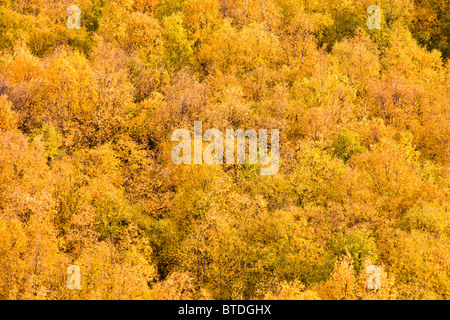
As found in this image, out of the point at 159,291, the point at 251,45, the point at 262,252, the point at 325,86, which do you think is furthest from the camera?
the point at 251,45

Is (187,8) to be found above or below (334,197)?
above

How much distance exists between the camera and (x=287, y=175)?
6644 centimetres

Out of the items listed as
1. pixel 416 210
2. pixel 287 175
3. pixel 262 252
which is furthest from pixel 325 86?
pixel 262 252

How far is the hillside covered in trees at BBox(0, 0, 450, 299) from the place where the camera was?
53688mm

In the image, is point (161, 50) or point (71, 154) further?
point (161, 50)

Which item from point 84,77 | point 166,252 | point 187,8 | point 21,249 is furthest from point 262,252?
point 187,8

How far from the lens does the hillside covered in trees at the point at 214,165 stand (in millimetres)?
53688

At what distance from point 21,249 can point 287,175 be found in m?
30.8

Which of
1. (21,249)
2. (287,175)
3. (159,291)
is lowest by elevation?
(159,291)

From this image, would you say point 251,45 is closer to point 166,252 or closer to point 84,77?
point 84,77

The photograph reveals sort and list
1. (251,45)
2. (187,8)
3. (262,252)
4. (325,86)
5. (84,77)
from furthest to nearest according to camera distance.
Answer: (187,8)
(251,45)
(325,86)
(84,77)
(262,252)

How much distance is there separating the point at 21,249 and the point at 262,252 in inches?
910

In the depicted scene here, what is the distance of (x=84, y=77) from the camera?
71750mm

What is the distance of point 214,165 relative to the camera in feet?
213
